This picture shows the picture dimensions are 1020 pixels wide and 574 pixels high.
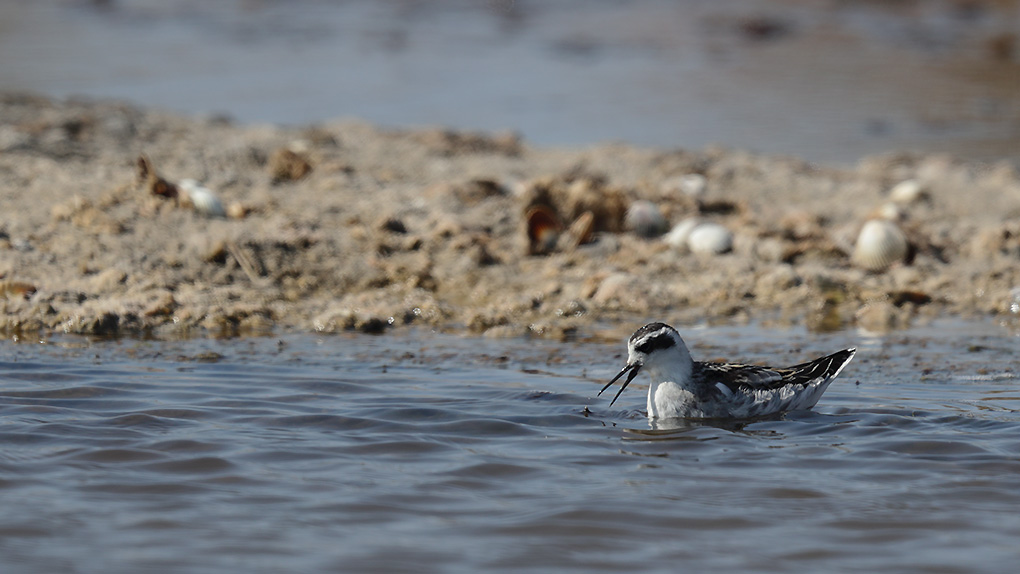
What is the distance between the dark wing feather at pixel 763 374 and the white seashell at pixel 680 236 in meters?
3.13

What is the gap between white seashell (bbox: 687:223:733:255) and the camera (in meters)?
9.63

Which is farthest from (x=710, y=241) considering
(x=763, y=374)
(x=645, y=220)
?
(x=763, y=374)

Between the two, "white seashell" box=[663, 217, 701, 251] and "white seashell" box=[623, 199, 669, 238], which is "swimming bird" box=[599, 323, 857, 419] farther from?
"white seashell" box=[623, 199, 669, 238]

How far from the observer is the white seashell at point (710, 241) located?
963 cm

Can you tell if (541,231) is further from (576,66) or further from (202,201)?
(576,66)

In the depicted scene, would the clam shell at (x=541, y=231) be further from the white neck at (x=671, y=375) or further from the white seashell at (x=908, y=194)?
the white seashell at (x=908, y=194)

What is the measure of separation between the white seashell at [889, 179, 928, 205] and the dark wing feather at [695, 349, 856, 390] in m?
5.28

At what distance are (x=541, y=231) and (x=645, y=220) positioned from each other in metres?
0.90

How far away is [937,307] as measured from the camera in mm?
8938

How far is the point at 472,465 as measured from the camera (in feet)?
18.7

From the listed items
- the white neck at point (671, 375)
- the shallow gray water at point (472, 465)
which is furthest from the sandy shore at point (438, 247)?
the white neck at point (671, 375)

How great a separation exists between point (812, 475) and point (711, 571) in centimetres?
122

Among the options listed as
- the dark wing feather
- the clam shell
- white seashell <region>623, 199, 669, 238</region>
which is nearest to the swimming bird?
the dark wing feather

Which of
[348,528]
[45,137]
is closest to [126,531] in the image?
[348,528]
